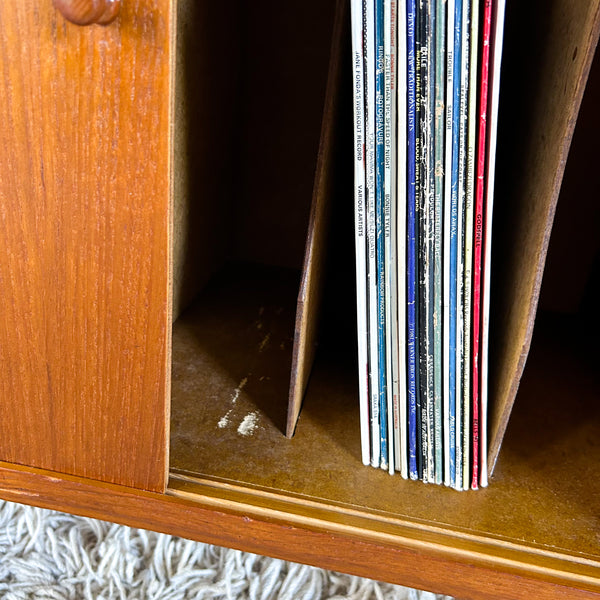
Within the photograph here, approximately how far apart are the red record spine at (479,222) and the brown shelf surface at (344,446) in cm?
6

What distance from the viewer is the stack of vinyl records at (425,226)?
0.50m

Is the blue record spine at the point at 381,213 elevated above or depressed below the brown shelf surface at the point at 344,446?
above

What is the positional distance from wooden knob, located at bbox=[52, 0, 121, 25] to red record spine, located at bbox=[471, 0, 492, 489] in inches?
10.2

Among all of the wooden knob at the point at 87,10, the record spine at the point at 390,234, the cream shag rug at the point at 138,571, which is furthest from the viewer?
the cream shag rug at the point at 138,571

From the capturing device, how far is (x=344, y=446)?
25.6 inches

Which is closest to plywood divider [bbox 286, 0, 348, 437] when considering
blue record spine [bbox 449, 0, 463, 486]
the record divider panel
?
the record divider panel

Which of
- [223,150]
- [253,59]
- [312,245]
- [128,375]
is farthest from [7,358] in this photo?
[253,59]

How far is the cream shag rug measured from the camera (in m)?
0.70

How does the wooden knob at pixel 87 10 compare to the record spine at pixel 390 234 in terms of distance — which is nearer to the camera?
the wooden knob at pixel 87 10

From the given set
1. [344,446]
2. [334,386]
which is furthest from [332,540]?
[334,386]

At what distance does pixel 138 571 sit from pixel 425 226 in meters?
0.49

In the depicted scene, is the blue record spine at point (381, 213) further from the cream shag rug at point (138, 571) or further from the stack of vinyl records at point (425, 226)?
the cream shag rug at point (138, 571)

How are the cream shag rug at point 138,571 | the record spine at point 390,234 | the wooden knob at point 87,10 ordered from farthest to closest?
the cream shag rug at point 138,571
the record spine at point 390,234
the wooden knob at point 87,10

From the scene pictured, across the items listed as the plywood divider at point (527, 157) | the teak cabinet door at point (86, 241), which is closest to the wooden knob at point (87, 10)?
the teak cabinet door at point (86, 241)
